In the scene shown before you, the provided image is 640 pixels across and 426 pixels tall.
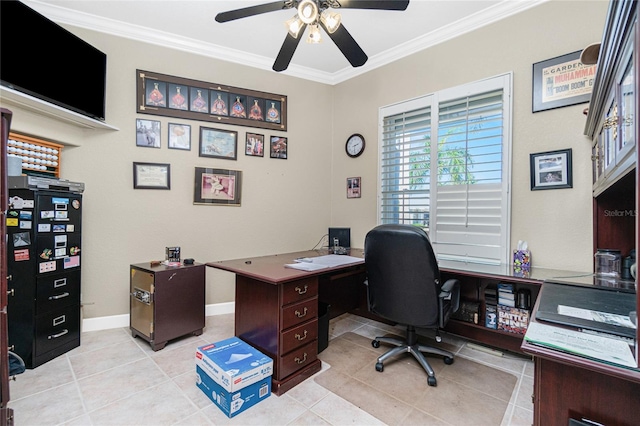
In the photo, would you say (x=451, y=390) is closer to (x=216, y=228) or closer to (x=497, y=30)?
(x=216, y=228)

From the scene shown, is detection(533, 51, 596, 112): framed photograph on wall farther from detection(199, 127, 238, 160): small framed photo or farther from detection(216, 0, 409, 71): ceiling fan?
detection(199, 127, 238, 160): small framed photo

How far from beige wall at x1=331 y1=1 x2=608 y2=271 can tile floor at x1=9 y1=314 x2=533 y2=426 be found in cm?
107

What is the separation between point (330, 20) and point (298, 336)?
2.25 m

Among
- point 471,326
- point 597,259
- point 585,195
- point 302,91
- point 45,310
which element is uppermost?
point 302,91

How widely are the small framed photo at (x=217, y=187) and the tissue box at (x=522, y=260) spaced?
2944 millimetres

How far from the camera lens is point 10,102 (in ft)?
7.16

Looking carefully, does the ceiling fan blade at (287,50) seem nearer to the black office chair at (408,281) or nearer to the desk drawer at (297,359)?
the black office chair at (408,281)

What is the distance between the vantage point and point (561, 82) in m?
2.30

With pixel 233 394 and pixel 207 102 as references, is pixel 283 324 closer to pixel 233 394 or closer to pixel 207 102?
pixel 233 394

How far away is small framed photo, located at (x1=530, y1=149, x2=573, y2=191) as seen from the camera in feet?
7.45

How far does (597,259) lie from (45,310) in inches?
169

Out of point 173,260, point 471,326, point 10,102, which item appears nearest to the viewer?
point 10,102

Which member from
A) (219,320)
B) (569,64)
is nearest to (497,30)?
(569,64)

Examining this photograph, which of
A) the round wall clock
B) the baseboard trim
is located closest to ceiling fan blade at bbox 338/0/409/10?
the round wall clock
